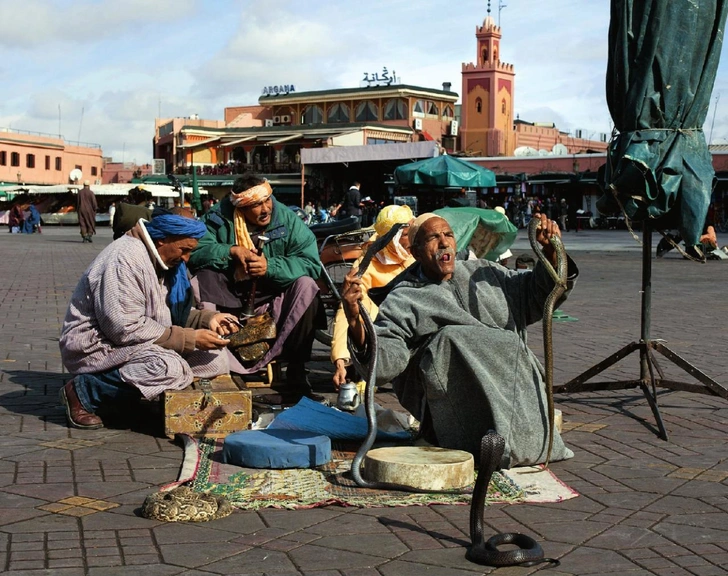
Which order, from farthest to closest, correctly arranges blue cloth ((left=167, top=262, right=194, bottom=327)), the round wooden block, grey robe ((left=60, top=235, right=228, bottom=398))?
blue cloth ((left=167, top=262, right=194, bottom=327)) < grey robe ((left=60, top=235, right=228, bottom=398)) < the round wooden block

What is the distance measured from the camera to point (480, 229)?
791 centimetres

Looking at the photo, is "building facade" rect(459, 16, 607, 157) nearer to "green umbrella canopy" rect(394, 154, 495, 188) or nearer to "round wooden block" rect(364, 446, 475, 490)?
"green umbrella canopy" rect(394, 154, 495, 188)

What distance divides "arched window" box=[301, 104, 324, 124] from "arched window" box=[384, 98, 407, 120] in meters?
5.55

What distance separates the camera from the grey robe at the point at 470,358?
467cm

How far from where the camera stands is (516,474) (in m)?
4.59

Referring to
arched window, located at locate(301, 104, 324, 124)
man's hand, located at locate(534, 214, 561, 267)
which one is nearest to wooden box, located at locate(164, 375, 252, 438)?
man's hand, located at locate(534, 214, 561, 267)

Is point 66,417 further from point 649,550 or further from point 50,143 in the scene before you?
point 50,143

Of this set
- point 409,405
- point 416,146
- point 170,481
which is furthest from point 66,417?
point 416,146

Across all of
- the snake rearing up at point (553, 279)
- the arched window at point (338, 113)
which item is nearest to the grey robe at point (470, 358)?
the snake rearing up at point (553, 279)

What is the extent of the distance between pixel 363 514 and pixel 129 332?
1.95m

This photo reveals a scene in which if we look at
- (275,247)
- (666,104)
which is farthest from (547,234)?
(275,247)

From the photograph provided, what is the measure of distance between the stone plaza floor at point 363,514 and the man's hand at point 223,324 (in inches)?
26.5

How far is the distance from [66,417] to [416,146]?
32304 mm

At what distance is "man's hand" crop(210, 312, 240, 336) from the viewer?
5.76 metres
